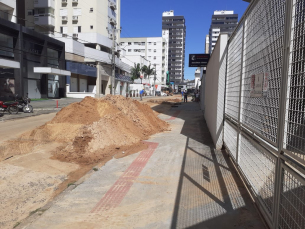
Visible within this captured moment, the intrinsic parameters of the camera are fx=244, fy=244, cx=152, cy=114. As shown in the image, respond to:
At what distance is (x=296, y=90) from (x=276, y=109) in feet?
1.60

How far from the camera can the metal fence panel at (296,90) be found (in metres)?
2.11

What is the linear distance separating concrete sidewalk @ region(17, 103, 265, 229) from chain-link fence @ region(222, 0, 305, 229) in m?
0.44

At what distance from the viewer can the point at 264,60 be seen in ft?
10.5

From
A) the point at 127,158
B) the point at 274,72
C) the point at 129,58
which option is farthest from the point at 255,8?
the point at 129,58

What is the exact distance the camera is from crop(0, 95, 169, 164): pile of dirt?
6637 millimetres

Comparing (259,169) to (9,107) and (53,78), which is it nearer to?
(9,107)

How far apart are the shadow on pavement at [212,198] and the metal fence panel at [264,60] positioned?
1.10 metres

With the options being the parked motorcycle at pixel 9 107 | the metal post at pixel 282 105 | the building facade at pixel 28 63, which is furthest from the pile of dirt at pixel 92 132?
the building facade at pixel 28 63

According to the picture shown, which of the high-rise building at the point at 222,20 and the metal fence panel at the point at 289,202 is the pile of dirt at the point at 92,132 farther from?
the high-rise building at the point at 222,20

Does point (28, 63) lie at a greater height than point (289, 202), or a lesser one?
greater

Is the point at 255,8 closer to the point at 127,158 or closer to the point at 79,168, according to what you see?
the point at 127,158

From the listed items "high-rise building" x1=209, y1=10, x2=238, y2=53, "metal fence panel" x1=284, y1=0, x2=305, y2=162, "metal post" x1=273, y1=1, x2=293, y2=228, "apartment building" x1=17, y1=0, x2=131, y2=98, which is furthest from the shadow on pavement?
"high-rise building" x1=209, y1=10, x2=238, y2=53

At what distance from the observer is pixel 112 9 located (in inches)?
2207

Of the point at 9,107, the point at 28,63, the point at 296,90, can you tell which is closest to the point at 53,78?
the point at 28,63
